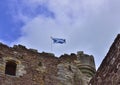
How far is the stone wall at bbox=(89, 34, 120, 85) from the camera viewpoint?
206 inches

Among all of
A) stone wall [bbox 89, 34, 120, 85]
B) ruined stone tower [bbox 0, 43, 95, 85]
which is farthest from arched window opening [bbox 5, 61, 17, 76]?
stone wall [bbox 89, 34, 120, 85]

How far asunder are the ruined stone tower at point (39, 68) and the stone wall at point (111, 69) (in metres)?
11.9

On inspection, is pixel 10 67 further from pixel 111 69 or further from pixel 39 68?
pixel 111 69

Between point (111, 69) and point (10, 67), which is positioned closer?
point (111, 69)

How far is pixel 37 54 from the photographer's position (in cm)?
1945

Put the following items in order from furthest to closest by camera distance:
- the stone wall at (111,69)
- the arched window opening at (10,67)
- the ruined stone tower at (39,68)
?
the arched window opening at (10,67)
the ruined stone tower at (39,68)
the stone wall at (111,69)

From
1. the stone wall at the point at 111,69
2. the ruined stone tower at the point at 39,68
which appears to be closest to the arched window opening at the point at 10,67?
the ruined stone tower at the point at 39,68

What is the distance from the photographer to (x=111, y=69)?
17.9ft

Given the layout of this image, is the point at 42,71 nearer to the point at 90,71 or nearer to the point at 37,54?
the point at 37,54

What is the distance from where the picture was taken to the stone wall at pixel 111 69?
5242mm

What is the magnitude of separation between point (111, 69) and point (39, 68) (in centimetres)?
1344

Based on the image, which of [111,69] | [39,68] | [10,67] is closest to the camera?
[111,69]

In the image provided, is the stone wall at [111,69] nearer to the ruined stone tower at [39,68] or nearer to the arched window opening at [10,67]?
the ruined stone tower at [39,68]

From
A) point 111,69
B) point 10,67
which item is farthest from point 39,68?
point 111,69
